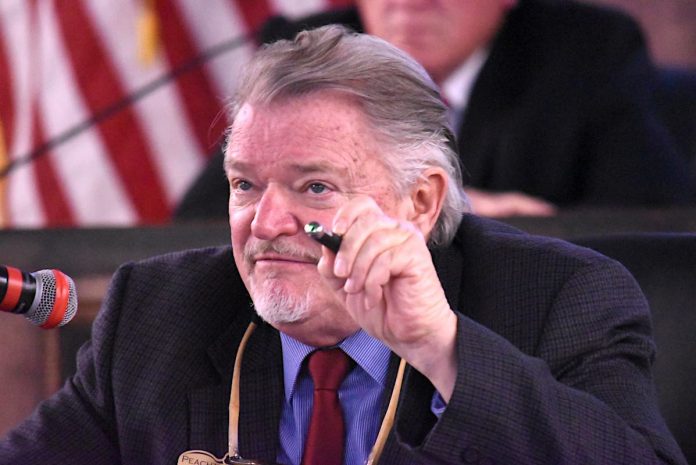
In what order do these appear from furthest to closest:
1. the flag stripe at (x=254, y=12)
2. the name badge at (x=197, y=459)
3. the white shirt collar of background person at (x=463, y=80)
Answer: the flag stripe at (x=254, y=12)
the white shirt collar of background person at (x=463, y=80)
the name badge at (x=197, y=459)

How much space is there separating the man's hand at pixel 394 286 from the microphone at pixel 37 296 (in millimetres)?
293

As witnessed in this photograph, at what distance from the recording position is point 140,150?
13.0 feet

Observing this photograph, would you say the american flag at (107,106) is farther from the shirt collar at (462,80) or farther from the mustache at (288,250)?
the mustache at (288,250)

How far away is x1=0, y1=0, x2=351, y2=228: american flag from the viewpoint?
387 centimetres

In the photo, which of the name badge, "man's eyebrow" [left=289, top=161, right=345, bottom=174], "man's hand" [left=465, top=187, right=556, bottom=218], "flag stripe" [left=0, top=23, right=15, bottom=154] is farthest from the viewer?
"flag stripe" [left=0, top=23, right=15, bottom=154]

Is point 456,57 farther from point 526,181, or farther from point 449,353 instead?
point 449,353

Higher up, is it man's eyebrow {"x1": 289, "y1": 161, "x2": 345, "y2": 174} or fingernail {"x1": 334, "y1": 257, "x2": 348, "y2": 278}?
fingernail {"x1": 334, "y1": 257, "x2": 348, "y2": 278}

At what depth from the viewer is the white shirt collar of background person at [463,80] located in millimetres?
3328

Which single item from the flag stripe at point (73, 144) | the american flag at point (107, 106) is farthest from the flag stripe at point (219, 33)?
the flag stripe at point (73, 144)

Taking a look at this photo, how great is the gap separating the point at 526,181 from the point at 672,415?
1.38m

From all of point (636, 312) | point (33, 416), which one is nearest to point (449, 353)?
point (636, 312)

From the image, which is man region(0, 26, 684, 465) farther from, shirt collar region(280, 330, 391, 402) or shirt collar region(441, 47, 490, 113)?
shirt collar region(441, 47, 490, 113)

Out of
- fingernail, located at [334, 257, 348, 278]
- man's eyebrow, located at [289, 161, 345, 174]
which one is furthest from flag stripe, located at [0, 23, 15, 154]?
fingernail, located at [334, 257, 348, 278]

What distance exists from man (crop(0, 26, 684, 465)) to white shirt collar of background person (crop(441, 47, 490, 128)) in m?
1.42
